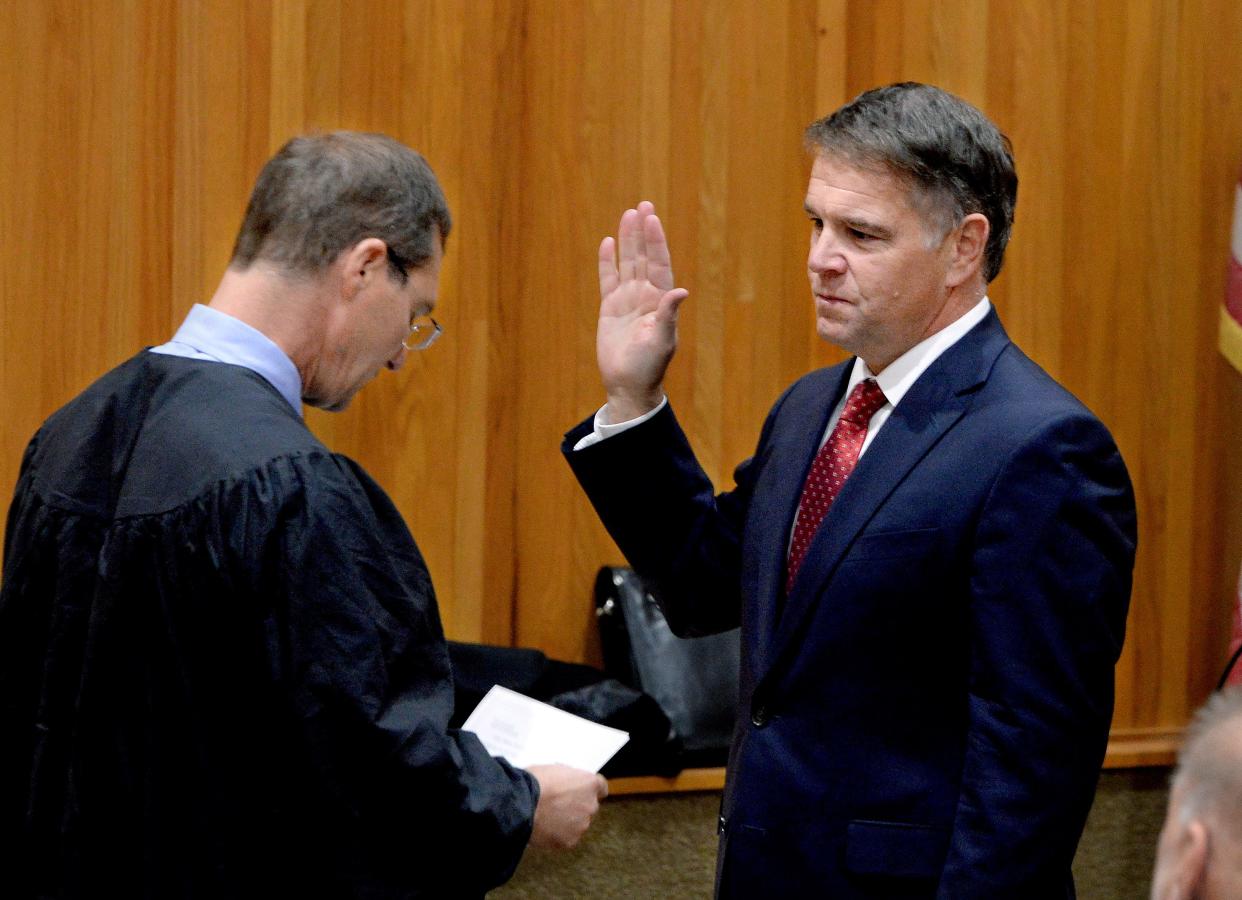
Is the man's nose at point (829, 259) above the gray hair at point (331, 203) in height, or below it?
below

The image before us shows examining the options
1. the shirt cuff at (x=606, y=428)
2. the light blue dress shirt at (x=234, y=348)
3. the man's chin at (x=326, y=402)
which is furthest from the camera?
the shirt cuff at (x=606, y=428)

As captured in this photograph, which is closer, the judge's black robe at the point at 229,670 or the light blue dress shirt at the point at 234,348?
the judge's black robe at the point at 229,670

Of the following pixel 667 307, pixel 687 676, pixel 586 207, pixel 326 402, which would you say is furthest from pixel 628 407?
pixel 586 207

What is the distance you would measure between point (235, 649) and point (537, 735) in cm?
54

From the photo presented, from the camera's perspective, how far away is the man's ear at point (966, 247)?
2.22m

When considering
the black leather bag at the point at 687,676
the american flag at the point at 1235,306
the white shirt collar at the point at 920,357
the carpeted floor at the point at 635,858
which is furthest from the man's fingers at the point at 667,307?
the american flag at the point at 1235,306

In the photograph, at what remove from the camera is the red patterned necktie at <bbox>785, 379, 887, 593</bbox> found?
2.22 meters

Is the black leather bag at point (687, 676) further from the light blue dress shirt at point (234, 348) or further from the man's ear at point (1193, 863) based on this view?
the man's ear at point (1193, 863)

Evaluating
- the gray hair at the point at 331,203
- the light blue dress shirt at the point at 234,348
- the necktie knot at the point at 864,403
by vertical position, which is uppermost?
the gray hair at the point at 331,203

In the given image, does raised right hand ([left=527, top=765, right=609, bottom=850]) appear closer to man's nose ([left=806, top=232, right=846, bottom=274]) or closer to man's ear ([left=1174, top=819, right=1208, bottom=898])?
man's nose ([left=806, top=232, right=846, bottom=274])

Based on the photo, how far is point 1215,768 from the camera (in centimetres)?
114

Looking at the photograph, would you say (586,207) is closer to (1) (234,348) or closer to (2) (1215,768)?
(1) (234,348)

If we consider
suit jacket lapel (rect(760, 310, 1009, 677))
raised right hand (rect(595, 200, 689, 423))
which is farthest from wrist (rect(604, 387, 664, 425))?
suit jacket lapel (rect(760, 310, 1009, 677))

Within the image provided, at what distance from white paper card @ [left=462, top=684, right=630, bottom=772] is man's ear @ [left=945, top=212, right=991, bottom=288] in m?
0.80
